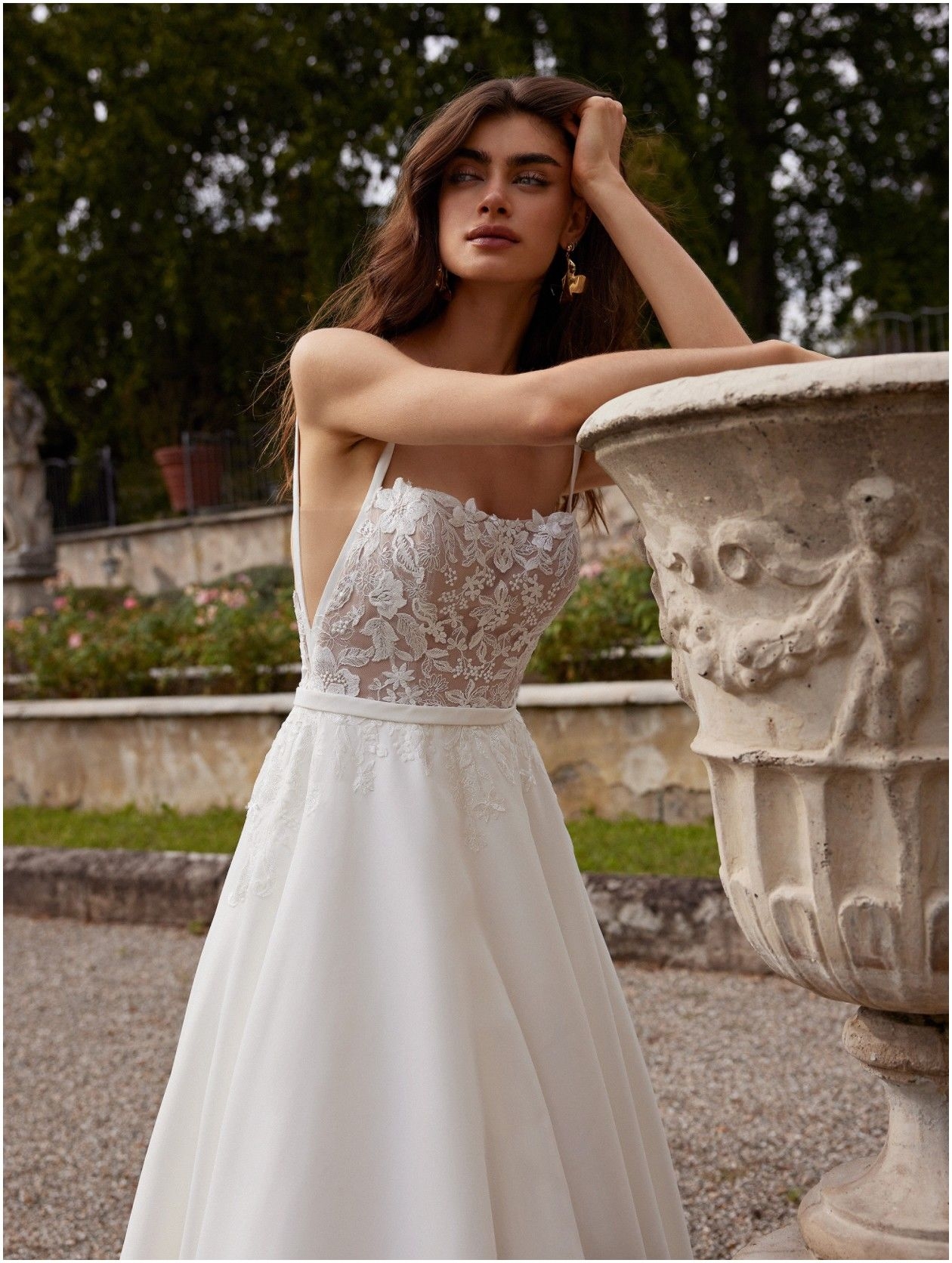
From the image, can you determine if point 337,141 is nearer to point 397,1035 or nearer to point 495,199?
point 495,199

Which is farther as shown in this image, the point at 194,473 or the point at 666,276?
the point at 194,473

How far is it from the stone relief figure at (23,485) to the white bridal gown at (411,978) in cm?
1096

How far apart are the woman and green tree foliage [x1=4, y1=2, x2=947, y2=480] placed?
8.57 m

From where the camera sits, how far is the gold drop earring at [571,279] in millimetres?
2078

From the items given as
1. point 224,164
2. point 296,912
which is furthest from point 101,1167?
point 224,164

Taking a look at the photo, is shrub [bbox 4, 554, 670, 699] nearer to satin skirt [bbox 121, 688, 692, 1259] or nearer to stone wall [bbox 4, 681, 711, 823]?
stone wall [bbox 4, 681, 711, 823]

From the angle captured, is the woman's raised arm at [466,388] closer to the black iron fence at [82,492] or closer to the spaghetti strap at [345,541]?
the spaghetti strap at [345,541]

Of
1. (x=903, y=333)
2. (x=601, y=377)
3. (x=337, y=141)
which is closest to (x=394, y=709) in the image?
(x=601, y=377)

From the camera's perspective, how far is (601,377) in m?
1.58

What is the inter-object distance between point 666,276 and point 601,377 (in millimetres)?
345

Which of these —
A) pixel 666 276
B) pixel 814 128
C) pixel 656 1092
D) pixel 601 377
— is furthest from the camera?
pixel 814 128

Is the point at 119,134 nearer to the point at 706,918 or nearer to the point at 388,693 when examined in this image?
the point at 706,918

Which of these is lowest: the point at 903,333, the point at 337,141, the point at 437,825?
the point at 437,825

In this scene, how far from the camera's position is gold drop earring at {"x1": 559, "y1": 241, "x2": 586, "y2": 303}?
2078 mm
